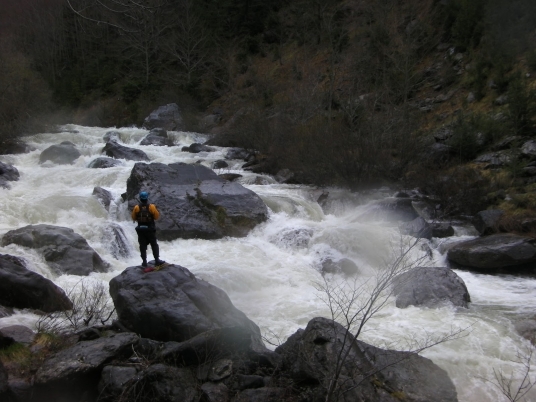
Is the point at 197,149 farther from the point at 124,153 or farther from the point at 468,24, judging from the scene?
the point at 468,24

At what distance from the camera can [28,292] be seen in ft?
25.4

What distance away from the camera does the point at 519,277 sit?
35.3 feet

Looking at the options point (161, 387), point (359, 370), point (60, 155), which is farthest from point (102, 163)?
point (359, 370)

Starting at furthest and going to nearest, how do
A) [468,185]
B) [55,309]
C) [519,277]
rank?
[468,185] < [519,277] < [55,309]

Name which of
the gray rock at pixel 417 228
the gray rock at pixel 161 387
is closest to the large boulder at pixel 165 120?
the gray rock at pixel 417 228

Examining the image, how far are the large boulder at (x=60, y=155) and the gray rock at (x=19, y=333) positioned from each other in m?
13.1

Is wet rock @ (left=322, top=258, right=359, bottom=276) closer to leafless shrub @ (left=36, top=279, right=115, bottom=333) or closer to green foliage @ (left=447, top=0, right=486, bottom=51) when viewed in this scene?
leafless shrub @ (left=36, top=279, right=115, bottom=333)

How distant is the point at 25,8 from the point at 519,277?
4066 centimetres

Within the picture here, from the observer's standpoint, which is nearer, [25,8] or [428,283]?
[428,283]

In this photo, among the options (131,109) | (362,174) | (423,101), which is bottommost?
(362,174)

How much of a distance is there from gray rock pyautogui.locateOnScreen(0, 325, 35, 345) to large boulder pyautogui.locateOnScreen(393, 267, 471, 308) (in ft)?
19.8

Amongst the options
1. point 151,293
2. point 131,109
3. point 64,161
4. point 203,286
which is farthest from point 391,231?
point 131,109

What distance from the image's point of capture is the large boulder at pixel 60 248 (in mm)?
9820

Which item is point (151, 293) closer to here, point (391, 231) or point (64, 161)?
point (391, 231)
